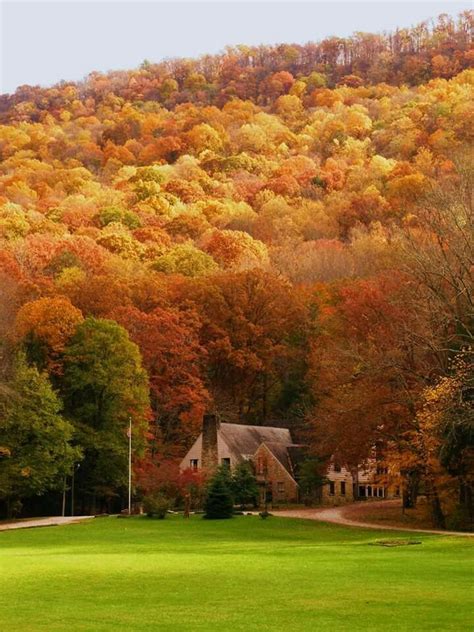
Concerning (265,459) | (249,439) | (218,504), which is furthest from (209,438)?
(218,504)

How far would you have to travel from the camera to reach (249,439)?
78.5 metres

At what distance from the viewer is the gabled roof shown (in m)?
76.9

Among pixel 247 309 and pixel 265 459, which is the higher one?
pixel 247 309

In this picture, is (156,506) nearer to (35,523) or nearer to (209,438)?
(35,523)

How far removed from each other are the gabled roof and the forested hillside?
193 centimetres

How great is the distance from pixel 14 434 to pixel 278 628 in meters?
50.6

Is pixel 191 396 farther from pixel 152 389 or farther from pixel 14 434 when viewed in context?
pixel 14 434

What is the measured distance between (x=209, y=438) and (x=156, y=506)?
48.4 ft

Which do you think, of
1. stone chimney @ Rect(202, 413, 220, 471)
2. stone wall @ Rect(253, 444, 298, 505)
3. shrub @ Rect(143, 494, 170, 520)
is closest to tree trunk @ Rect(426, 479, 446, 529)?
shrub @ Rect(143, 494, 170, 520)

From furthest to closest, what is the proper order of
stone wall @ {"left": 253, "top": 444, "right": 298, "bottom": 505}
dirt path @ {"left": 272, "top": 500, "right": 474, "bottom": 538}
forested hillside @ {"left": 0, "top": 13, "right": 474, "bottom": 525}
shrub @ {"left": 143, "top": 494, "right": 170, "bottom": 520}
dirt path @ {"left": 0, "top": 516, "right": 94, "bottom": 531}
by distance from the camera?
stone wall @ {"left": 253, "top": 444, "right": 298, "bottom": 505}, shrub @ {"left": 143, "top": 494, "right": 170, "bottom": 520}, dirt path @ {"left": 0, "top": 516, "right": 94, "bottom": 531}, forested hillside @ {"left": 0, "top": 13, "right": 474, "bottom": 525}, dirt path @ {"left": 272, "top": 500, "right": 474, "bottom": 538}

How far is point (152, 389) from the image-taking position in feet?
258

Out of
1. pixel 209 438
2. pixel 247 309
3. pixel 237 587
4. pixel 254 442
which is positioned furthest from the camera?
pixel 247 309

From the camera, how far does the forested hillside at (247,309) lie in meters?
54.6

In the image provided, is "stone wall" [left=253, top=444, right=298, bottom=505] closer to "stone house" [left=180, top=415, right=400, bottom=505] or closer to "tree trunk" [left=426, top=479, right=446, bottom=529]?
"stone house" [left=180, top=415, right=400, bottom=505]
